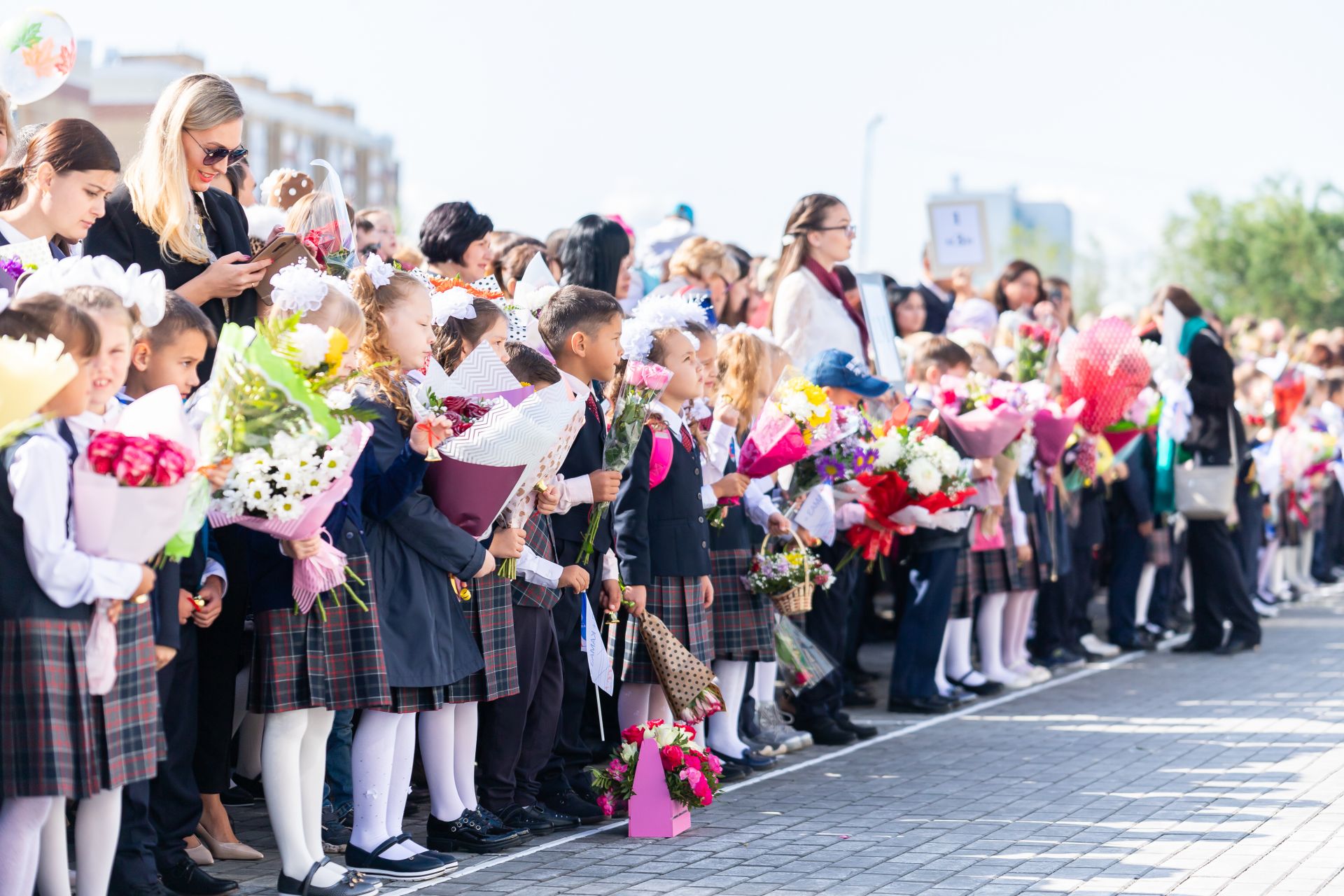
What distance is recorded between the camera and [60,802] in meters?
4.43

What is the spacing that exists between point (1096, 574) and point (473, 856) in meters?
8.56

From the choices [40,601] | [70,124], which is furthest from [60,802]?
[70,124]

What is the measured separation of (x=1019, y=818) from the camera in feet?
20.8

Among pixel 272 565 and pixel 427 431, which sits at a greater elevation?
pixel 427 431

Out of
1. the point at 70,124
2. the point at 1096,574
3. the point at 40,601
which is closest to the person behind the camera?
the point at 40,601

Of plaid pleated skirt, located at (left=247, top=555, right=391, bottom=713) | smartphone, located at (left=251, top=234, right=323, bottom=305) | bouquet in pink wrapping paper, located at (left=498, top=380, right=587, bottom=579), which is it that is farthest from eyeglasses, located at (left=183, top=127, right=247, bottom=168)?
plaid pleated skirt, located at (left=247, top=555, right=391, bottom=713)

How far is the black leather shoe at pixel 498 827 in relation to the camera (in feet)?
19.5

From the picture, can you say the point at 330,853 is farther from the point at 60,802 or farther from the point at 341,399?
the point at 341,399

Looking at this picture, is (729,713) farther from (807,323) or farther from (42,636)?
(42,636)

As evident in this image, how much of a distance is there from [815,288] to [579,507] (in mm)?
3230

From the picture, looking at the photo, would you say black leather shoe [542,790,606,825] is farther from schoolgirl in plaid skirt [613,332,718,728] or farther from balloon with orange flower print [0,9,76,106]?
balloon with orange flower print [0,9,76,106]

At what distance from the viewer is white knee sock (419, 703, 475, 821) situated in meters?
5.78

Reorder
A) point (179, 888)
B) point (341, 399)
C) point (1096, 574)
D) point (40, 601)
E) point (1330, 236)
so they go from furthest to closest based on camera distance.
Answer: point (1330, 236)
point (1096, 574)
point (179, 888)
point (341, 399)
point (40, 601)

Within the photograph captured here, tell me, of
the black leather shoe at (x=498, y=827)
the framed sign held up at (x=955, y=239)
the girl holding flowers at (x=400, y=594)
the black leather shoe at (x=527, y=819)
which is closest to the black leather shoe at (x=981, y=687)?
the black leather shoe at (x=527, y=819)
